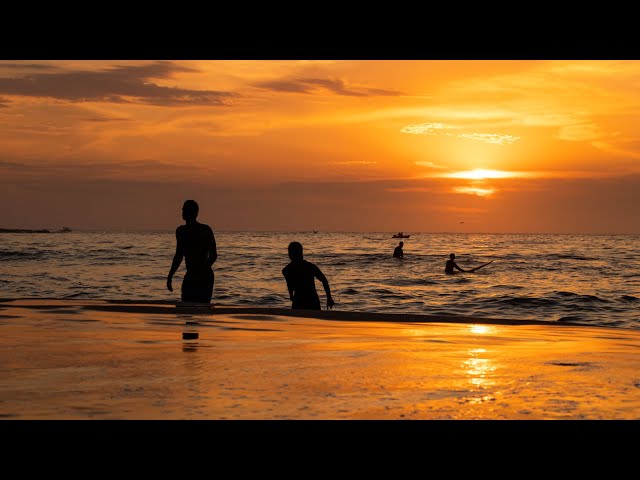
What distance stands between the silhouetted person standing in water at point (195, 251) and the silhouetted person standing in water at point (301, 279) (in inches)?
46.1

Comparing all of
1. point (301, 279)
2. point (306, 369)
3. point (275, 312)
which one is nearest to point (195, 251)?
point (275, 312)

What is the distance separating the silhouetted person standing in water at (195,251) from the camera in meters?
11.3

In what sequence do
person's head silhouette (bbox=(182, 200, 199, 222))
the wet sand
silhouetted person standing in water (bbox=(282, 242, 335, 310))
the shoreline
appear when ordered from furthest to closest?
silhouetted person standing in water (bbox=(282, 242, 335, 310)) < person's head silhouette (bbox=(182, 200, 199, 222)) < the shoreline < the wet sand

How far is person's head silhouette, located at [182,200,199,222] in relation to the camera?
36.6 ft

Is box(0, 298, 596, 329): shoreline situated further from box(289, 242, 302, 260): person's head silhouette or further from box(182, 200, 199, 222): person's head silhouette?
box(182, 200, 199, 222): person's head silhouette

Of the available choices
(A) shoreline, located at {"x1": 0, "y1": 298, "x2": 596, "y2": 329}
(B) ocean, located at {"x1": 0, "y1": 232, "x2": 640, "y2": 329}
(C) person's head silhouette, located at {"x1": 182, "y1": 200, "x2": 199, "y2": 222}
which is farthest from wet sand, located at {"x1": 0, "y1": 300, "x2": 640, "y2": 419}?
(B) ocean, located at {"x1": 0, "y1": 232, "x2": 640, "y2": 329}

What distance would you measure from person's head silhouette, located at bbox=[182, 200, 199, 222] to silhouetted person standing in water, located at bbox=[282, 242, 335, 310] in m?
1.51

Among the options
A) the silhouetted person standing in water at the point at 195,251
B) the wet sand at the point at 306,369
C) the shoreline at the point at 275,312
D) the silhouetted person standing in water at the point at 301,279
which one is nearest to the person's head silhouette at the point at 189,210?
the silhouetted person standing in water at the point at 195,251

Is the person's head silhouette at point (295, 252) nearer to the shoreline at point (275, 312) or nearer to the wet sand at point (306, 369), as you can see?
the shoreline at point (275, 312)

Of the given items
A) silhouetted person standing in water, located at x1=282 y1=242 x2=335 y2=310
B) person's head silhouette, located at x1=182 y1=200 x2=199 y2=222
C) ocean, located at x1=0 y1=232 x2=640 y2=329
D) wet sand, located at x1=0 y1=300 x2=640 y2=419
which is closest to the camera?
wet sand, located at x1=0 y1=300 x2=640 y2=419

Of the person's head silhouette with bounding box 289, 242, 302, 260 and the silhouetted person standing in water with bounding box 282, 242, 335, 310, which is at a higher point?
the person's head silhouette with bounding box 289, 242, 302, 260

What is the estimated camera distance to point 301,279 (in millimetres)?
11734
